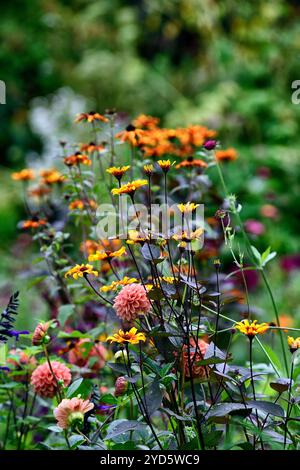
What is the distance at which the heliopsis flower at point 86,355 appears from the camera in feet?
4.66

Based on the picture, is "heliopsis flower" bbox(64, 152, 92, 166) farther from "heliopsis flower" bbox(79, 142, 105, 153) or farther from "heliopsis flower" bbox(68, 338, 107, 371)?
"heliopsis flower" bbox(68, 338, 107, 371)

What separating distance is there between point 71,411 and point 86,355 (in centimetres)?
47

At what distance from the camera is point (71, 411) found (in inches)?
37.0

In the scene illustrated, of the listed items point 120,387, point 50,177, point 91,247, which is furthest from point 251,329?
point 50,177

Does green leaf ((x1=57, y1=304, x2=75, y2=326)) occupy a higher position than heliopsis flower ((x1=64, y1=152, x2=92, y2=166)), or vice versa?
heliopsis flower ((x1=64, y1=152, x2=92, y2=166))

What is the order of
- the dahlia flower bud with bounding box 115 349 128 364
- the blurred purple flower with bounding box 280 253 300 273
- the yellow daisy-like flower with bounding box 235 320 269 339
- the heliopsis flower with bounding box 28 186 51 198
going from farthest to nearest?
the blurred purple flower with bounding box 280 253 300 273
the heliopsis flower with bounding box 28 186 51 198
the dahlia flower bud with bounding box 115 349 128 364
the yellow daisy-like flower with bounding box 235 320 269 339

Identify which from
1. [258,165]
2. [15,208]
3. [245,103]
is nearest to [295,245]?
[258,165]

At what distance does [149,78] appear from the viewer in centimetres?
544

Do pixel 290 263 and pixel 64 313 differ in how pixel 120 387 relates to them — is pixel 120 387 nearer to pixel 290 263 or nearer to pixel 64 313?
pixel 64 313

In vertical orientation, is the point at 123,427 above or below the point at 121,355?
below

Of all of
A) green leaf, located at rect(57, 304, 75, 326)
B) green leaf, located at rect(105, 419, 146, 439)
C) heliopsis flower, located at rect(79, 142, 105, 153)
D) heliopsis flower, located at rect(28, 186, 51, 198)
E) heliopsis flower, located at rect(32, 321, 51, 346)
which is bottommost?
green leaf, located at rect(105, 419, 146, 439)

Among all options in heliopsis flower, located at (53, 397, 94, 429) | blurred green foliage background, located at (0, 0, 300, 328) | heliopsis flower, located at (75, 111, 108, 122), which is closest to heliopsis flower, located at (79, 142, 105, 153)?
heliopsis flower, located at (75, 111, 108, 122)

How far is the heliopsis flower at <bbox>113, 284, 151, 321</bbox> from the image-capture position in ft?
3.18

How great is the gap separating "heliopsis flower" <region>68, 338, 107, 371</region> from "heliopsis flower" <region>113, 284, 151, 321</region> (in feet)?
1.50
